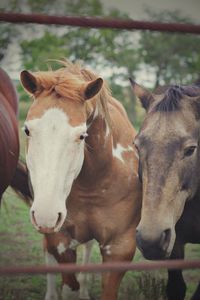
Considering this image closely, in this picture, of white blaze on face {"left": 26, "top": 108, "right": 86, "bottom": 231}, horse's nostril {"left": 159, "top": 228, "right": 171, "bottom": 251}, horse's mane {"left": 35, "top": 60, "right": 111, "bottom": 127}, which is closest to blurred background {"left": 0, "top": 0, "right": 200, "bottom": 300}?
horse's mane {"left": 35, "top": 60, "right": 111, "bottom": 127}

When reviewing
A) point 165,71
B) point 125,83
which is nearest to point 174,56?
point 165,71

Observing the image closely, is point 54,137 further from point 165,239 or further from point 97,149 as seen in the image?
point 165,239

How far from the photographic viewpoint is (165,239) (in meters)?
1.86

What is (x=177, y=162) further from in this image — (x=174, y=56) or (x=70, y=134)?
(x=174, y=56)

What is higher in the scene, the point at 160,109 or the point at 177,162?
the point at 160,109

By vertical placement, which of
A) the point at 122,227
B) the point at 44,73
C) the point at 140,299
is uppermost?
the point at 44,73

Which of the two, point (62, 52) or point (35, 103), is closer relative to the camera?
point (35, 103)

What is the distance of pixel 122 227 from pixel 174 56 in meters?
1.09

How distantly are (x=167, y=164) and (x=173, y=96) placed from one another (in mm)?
367

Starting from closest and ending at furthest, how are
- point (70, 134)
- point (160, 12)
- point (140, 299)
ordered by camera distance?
point (70, 134) → point (140, 299) → point (160, 12)

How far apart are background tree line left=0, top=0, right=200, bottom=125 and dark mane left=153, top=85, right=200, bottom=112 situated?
18 cm

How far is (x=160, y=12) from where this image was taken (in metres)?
2.91

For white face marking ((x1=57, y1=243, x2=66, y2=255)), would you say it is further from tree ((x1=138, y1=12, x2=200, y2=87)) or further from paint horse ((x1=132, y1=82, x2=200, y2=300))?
tree ((x1=138, y1=12, x2=200, y2=87))

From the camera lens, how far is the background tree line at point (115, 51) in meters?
2.27
